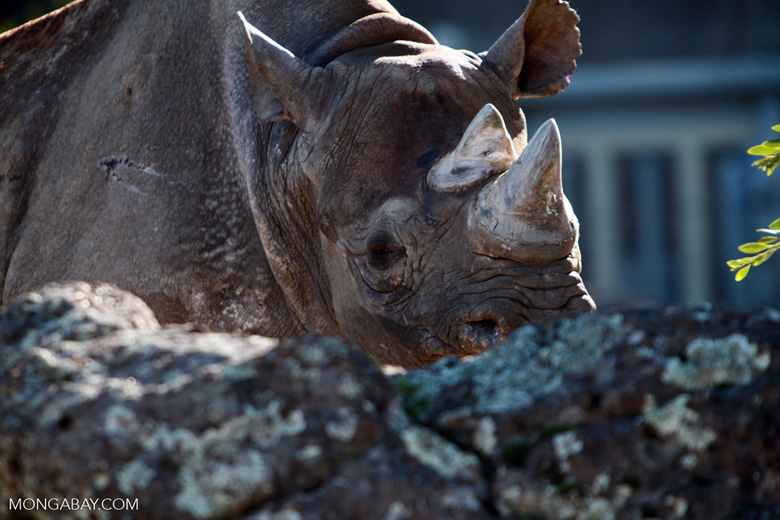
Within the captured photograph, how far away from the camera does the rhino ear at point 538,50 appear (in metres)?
5.05

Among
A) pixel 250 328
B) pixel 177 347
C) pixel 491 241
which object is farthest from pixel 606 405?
pixel 250 328

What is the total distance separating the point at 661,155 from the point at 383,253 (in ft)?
42.0

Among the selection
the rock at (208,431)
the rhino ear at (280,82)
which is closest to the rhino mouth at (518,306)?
the rhino ear at (280,82)

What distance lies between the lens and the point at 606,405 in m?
1.81

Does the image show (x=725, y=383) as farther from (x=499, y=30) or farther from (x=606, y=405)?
(x=499, y=30)

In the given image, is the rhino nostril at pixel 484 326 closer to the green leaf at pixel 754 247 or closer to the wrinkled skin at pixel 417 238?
the wrinkled skin at pixel 417 238

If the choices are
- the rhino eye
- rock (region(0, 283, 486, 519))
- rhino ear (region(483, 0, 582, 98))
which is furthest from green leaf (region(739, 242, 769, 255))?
rhino ear (region(483, 0, 582, 98))

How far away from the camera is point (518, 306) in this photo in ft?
12.7

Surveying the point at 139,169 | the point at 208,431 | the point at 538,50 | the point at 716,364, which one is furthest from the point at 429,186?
the point at 208,431

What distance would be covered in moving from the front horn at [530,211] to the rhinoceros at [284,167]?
0.01 meters

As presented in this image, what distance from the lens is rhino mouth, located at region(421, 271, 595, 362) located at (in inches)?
151

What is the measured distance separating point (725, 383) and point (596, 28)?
51.7ft

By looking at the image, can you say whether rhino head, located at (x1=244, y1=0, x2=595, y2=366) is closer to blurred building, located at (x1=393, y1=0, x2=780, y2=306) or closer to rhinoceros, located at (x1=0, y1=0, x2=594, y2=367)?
rhinoceros, located at (x1=0, y1=0, x2=594, y2=367)

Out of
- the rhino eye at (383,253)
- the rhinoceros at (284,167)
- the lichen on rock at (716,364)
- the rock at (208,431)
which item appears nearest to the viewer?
the rock at (208,431)
